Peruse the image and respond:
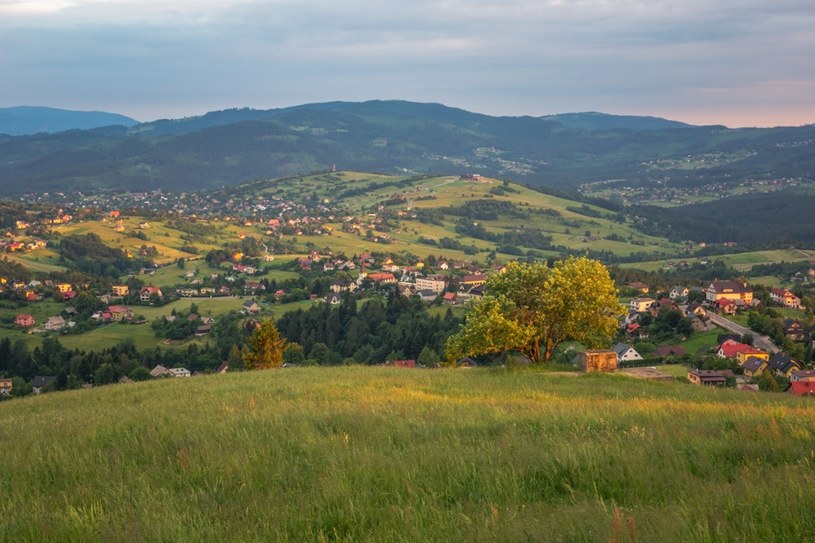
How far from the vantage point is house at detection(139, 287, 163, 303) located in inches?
4731

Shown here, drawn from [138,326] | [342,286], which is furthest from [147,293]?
[342,286]

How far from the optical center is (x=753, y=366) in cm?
5516

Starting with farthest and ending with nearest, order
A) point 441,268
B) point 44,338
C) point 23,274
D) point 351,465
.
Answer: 1. point 441,268
2. point 23,274
3. point 44,338
4. point 351,465

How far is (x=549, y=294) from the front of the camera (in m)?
28.8

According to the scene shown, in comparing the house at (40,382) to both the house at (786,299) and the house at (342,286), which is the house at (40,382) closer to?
the house at (342,286)

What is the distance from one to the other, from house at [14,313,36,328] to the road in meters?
94.0

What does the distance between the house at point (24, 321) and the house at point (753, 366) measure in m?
94.3

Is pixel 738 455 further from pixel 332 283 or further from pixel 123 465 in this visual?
pixel 332 283

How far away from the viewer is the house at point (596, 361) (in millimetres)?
23844

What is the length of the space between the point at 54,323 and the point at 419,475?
352 feet

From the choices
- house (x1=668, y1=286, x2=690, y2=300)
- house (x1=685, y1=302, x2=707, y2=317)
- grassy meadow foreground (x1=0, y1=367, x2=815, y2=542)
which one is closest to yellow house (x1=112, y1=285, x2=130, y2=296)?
house (x1=668, y1=286, x2=690, y2=300)

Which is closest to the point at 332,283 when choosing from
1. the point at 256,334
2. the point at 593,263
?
the point at 256,334

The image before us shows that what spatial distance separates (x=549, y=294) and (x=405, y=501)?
2330 cm

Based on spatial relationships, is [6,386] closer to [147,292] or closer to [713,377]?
[147,292]
